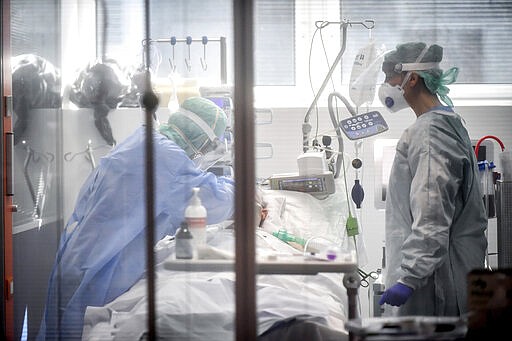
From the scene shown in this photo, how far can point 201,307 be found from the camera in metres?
2.18

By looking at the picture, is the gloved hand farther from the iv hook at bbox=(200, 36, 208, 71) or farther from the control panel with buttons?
the iv hook at bbox=(200, 36, 208, 71)

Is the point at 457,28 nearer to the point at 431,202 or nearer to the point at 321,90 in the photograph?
the point at 431,202

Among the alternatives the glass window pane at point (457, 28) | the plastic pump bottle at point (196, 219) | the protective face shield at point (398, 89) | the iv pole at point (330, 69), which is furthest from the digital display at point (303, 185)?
the plastic pump bottle at point (196, 219)

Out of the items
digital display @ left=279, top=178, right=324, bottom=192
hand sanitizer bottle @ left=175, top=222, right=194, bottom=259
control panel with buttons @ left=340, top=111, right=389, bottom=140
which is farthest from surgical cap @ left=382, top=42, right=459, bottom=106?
hand sanitizer bottle @ left=175, top=222, right=194, bottom=259

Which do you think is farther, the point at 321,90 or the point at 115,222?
the point at 321,90

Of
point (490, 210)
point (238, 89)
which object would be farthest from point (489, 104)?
point (238, 89)

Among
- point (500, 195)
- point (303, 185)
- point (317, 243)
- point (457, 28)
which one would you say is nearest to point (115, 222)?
point (317, 243)

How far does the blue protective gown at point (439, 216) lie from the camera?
103 inches

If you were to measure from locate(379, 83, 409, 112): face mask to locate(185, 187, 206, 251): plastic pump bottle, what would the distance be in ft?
3.42

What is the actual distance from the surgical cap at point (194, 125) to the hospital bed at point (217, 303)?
1.92 ft

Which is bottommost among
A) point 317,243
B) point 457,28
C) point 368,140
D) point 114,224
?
point 317,243

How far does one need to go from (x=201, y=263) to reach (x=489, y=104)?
57.7 inches

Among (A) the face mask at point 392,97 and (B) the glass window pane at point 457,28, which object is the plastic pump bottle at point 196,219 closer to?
(B) the glass window pane at point 457,28

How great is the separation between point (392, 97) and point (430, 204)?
0.52 metres
